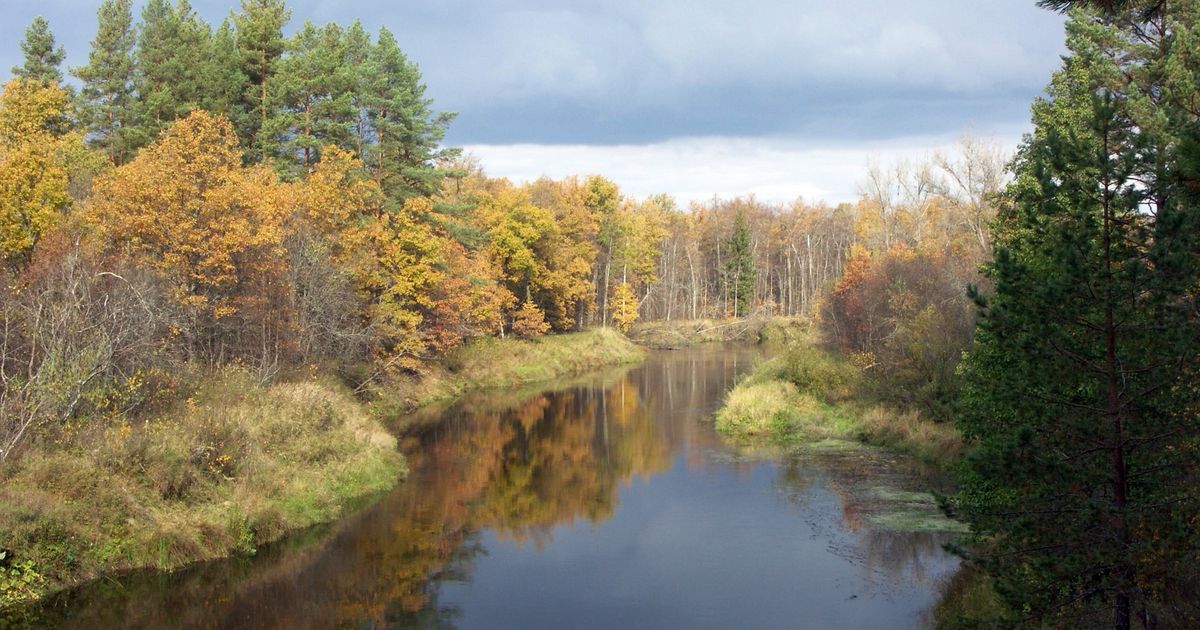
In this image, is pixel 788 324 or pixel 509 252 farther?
pixel 788 324

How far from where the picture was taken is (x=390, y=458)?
24.9 metres

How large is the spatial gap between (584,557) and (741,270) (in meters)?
65.7

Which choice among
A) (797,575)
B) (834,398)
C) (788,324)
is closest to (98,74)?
(834,398)

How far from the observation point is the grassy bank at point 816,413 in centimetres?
2712

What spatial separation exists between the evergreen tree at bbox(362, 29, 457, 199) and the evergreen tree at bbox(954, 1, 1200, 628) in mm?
31017

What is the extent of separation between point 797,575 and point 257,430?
1305 centimetres

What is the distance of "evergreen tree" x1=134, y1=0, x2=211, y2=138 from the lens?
3828 cm

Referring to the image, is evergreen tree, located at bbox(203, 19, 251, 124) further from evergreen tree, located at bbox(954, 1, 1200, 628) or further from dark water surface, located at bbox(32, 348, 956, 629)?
evergreen tree, located at bbox(954, 1, 1200, 628)

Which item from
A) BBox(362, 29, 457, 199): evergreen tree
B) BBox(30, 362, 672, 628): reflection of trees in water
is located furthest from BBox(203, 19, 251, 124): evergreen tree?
BBox(30, 362, 672, 628): reflection of trees in water

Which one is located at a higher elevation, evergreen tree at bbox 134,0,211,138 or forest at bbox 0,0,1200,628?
evergreen tree at bbox 134,0,211,138

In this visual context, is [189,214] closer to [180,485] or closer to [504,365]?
[180,485]

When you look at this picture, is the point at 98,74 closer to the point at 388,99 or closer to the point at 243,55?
the point at 243,55

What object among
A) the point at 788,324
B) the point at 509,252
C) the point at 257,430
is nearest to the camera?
the point at 257,430

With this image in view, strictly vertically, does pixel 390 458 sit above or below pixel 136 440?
below
